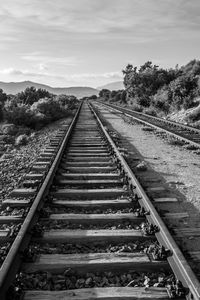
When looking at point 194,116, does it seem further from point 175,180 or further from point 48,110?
point 175,180

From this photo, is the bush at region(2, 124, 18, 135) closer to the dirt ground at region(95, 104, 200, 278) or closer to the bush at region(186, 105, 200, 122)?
the dirt ground at region(95, 104, 200, 278)

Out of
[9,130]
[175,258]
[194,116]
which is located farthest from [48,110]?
[175,258]

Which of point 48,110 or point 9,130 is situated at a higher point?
point 48,110

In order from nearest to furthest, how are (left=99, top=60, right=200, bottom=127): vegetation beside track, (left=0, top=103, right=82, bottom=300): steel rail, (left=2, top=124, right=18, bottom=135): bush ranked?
(left=0, top=103, right=82, bottom=300): steel rail, (left=2, top=124, right=18, bottom=135): bush, (left=99, top=60, right=200, bottom=127): vegetation beside track

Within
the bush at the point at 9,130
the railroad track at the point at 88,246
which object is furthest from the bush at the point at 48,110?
the railroad track at the point at 88,246

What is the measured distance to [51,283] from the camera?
11.2 feet

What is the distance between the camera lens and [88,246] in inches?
165

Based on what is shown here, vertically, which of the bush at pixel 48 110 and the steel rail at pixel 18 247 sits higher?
the bush at pixel 48 110

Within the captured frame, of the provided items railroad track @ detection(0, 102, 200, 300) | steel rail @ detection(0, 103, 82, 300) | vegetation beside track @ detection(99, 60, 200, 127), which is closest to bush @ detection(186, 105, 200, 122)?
vegetation beside track @ detection(99, 60, 200, 127)

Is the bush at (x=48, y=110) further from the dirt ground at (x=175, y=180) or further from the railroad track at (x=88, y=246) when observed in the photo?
the railroad track at (x=88, y=246)

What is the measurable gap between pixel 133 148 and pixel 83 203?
252 inches

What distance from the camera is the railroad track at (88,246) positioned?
321 centimetres

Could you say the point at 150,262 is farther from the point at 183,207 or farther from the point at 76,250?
the point at 183,207

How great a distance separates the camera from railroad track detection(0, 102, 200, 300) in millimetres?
3211
